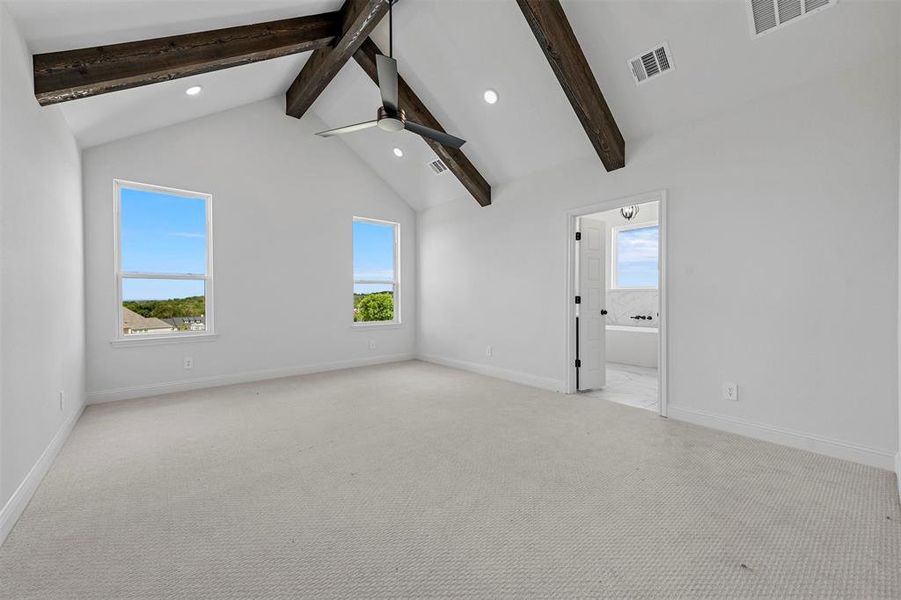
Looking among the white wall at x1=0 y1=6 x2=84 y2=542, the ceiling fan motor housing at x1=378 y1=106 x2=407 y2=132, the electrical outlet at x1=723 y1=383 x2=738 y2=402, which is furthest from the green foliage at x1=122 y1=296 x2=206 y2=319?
the electrical outlet at x1=723 y1=383 x2=738 y2=402

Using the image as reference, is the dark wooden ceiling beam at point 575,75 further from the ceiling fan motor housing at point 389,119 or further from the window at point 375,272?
the window at point 375,272

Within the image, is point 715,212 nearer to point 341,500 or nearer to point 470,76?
point 470,76

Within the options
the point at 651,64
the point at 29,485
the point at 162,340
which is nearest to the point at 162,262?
the point at 162,340

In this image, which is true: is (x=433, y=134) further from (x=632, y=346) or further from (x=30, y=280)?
(x=632, y=346)

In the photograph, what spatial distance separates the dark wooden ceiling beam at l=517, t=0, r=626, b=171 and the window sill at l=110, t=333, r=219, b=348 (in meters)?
4.41

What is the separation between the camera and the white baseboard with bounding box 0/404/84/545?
5.98 ft

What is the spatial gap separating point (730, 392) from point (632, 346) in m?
3.11

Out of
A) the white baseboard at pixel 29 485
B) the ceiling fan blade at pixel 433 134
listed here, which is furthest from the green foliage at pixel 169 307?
the ceiling fan blade at pixel 433 134

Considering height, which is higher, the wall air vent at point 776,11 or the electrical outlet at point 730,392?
the wall air vent at point 776,11

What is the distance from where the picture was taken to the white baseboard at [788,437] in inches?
99.6

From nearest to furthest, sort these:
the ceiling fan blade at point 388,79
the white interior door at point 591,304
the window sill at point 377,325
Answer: the ceiling fan blade at point 388,79, the white interior door at point 591,304, the window sill at point 377,325

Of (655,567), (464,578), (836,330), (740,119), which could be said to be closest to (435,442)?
(464,578)

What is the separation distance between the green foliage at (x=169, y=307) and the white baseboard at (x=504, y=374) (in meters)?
3.14

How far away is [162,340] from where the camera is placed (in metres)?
4.33
